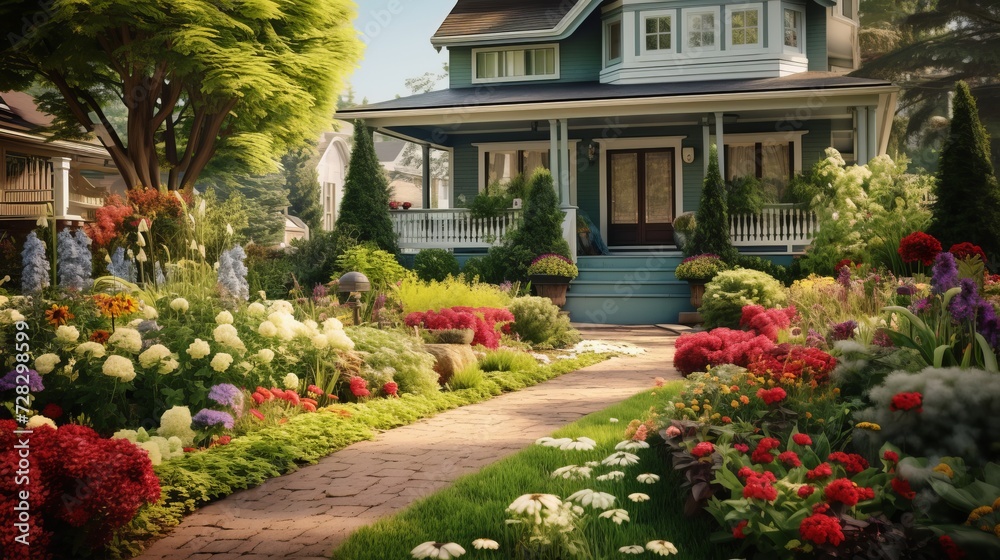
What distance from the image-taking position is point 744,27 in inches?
758

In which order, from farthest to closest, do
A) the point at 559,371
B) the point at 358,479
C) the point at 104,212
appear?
the point at 104,212
the point at 559,371
the point at 358,479

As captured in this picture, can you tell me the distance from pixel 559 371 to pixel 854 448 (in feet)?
19.0

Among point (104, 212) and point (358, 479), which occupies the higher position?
point (104, 212)

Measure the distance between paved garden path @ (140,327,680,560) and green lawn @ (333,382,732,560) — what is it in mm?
211

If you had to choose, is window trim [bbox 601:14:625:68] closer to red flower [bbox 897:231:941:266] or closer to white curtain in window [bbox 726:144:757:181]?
white curtain in window [bbox 726:144:757:181]

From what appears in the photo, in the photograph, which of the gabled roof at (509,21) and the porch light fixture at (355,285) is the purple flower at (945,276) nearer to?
the porch light fixture at (355,285)

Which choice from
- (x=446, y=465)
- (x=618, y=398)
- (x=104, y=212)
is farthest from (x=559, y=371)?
(x=104, y=212)

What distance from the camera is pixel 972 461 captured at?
390 cm

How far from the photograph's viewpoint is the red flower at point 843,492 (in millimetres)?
3367

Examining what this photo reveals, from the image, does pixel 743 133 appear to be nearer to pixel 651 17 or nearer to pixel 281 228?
pixel 651 17

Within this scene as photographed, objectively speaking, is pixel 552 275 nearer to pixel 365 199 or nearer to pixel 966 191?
pixel 365 199

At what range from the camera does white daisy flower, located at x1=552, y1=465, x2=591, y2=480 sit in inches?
179

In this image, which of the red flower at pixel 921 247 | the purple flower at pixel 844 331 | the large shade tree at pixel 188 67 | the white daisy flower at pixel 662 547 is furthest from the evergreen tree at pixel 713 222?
the white daisy flower at pixel 662 547

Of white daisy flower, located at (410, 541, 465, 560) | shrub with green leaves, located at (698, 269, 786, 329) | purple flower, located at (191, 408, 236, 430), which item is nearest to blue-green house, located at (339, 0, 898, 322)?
shrub with green leaves, located at (698, 269, 786, 329)
